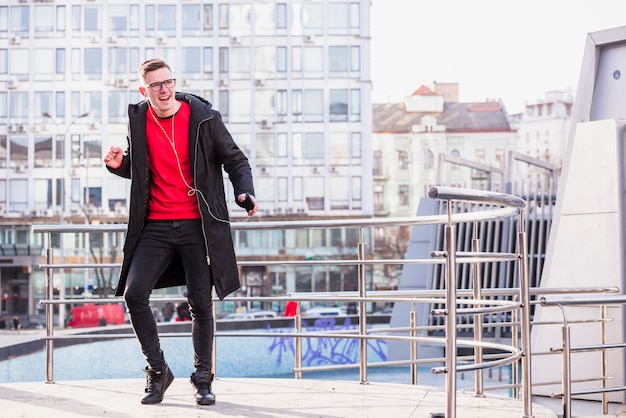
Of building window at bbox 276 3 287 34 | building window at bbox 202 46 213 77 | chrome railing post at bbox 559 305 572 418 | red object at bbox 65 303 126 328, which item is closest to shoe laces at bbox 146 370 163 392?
chrome railing post at bbox 559 305 572 418

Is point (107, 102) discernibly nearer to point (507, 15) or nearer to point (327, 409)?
point (507, 15)

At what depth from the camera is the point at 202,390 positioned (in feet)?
15.9

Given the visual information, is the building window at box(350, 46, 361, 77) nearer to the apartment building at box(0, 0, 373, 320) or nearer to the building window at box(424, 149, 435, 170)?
the apartment building at box(0, 0, 373, 320)

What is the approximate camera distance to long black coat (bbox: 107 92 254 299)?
458 centimetres

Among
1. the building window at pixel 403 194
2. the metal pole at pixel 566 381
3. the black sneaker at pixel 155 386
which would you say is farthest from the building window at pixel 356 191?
the black sneaker at pixel 155 386

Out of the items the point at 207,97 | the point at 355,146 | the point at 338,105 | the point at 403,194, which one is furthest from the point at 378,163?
the point at 207,97

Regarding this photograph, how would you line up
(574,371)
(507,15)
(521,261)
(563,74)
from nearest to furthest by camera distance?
1. (521,261)
2. (574,371)
3. (507,15)
4. (563,74)

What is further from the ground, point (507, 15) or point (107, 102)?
point (507, 15)

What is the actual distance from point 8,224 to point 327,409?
50136mm

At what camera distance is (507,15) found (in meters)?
65.1

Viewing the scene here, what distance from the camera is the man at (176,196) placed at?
15.1ft

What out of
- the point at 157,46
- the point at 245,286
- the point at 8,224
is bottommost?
the point at 245,286

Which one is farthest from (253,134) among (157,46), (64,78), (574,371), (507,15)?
(574,371)

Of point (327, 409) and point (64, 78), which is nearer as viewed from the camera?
point (327, 409)
